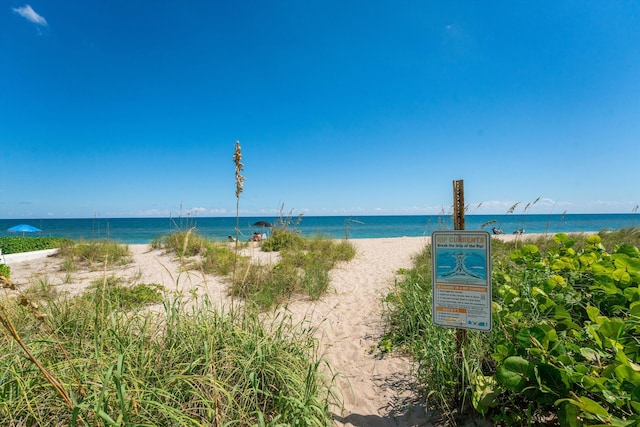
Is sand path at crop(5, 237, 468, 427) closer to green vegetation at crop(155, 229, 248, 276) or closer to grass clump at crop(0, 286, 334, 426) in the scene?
grass clump at crop(0, 286, 334, 426)

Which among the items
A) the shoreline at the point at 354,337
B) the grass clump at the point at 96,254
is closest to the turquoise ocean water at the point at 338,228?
the grass clump at the point at 96,254

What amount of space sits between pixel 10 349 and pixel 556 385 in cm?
353

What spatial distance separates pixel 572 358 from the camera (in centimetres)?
162

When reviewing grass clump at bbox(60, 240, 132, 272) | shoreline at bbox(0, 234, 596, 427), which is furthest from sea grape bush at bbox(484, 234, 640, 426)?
grass clump at bbox(60, 240, 132, 272)

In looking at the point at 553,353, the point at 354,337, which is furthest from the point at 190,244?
the point at 553,353

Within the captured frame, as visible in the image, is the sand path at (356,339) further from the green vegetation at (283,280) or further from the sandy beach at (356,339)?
the green vegetation at (283,280)

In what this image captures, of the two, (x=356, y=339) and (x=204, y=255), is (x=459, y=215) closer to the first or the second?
(x=356, y=339)

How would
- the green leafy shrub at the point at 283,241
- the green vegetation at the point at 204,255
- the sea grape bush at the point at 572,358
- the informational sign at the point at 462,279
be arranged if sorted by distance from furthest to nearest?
the green leafy shrub at the point at 283,241
the green vegetation at the point at 204,255
the informational sign at the point at 462,279
the sea grape bush at the point at 572,358

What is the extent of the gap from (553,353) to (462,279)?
663 millimetres

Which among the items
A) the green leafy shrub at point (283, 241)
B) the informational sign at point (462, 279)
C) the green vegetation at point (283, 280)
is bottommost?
the green vegetation at point (283, 280)

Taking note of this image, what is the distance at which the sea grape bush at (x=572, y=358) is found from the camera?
1.33 meters

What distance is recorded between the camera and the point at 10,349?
220cm

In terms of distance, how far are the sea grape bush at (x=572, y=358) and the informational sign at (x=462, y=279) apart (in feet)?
0.86

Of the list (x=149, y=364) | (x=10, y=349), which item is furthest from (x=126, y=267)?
(x=149, y=364)
